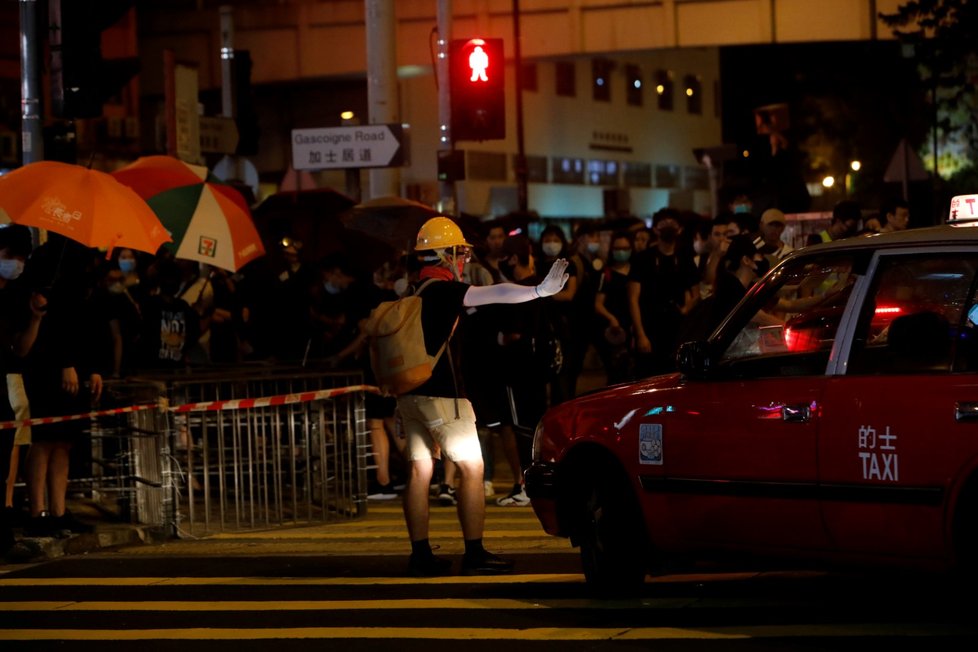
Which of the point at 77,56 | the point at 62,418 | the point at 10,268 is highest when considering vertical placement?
the point at 77,56

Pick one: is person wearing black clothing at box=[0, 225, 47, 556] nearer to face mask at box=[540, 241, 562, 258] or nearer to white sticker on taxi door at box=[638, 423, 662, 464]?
white sticker on taxi door at box=[638, 423, 662, 464]

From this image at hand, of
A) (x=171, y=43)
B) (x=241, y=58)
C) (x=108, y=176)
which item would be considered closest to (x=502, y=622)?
(x=108, y=176)

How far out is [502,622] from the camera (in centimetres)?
786

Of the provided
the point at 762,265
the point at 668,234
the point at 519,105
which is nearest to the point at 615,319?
the point at 668,234

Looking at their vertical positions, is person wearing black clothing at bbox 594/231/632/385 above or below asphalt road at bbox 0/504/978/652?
above

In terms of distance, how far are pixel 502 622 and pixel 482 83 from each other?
38.7 feet

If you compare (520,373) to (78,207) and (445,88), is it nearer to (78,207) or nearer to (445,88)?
(78,207)

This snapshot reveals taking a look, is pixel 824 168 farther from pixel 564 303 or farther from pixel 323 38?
pixel 564 303

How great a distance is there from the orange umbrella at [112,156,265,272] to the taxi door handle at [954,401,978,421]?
826cm

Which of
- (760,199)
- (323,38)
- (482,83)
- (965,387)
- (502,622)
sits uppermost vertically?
(323,38)

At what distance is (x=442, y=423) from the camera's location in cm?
928

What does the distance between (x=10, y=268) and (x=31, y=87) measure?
2.38 m

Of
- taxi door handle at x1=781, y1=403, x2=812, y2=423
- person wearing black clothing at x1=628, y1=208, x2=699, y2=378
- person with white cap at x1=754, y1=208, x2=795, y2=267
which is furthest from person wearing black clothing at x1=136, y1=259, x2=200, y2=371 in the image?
taxi door handle at x1=781, y1=403, x2=812, y2=423

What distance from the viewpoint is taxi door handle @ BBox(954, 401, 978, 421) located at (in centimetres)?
654
